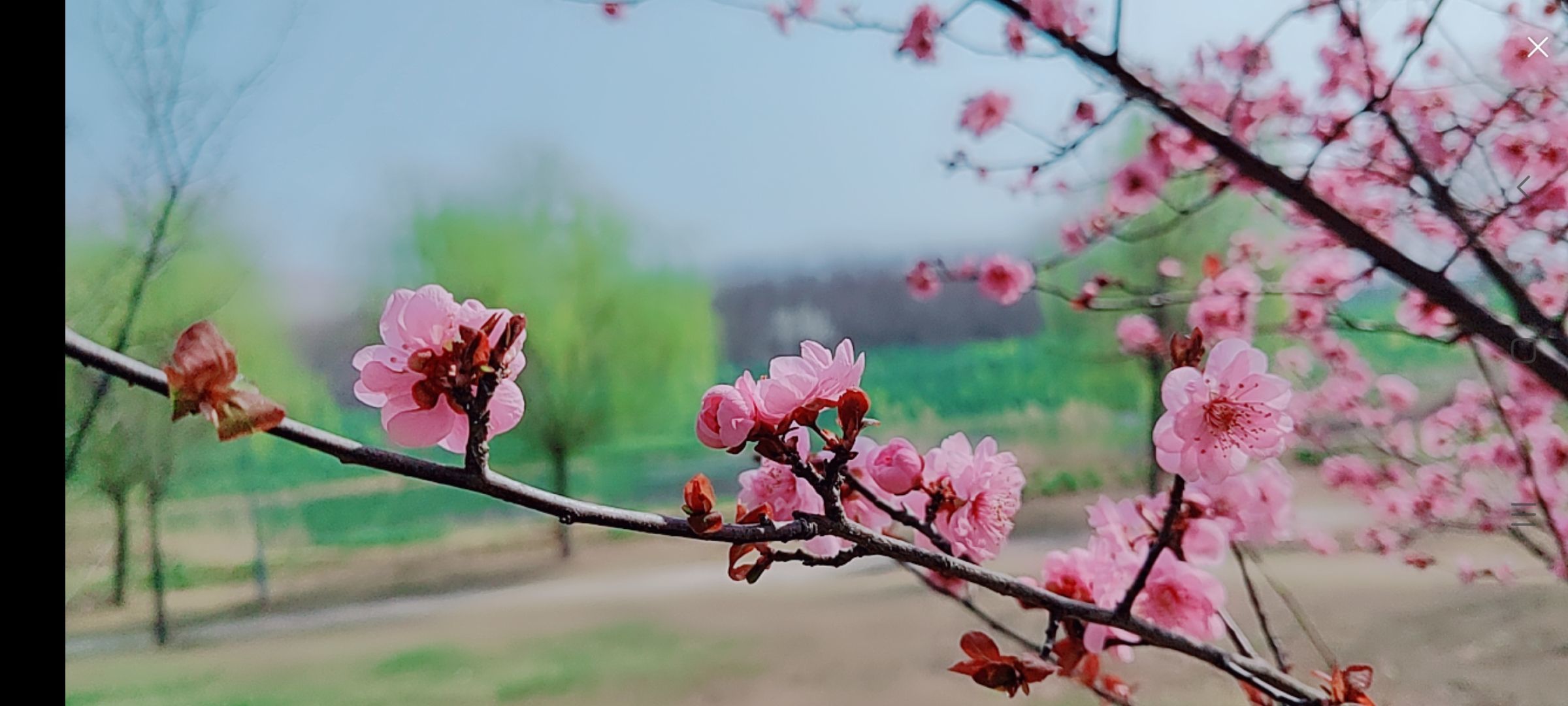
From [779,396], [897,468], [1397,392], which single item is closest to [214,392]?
[779,396]

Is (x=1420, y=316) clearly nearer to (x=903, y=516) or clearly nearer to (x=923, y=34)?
(x=923, y=34)

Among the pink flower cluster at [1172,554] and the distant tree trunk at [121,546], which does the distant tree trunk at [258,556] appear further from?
the pink flower cluster at [1172,554]

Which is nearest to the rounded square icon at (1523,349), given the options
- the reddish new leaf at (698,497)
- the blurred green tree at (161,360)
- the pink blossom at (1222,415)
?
the pink blossom at (1222,415)

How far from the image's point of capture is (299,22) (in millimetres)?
1149

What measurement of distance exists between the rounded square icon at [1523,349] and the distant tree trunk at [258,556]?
1308 mm

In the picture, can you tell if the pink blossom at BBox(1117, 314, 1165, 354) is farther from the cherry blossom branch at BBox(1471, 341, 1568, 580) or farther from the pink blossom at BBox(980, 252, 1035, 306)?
the cherry blossom branch at BBox(1471, 341, 1568, 580)

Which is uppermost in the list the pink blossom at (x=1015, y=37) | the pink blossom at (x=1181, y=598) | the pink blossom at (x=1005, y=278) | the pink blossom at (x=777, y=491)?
the pink blossom at (x=1015, y=37)

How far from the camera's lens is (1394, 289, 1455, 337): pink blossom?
945 millimetres

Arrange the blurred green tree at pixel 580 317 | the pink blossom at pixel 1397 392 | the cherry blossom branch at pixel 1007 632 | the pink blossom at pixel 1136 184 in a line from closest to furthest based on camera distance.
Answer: the cherry blossom branch at pixel 1007 632 < the pink blossom at pixel 1136 184 < the blurred green tree at pixel 580 317 < the pink blossom at pixel 1397 392

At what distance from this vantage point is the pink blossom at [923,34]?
104 cm

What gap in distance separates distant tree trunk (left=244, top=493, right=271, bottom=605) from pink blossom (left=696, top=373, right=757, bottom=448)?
103cm

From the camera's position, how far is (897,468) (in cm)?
45

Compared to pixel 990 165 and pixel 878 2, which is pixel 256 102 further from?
pixel 990 165

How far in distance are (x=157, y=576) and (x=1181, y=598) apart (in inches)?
45.3
